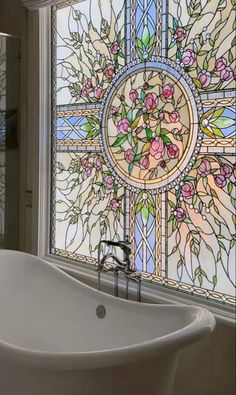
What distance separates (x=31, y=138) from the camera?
301 cm

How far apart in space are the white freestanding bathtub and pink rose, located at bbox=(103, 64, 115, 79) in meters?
1.08

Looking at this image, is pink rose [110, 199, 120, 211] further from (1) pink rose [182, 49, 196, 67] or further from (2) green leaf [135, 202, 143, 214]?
(1) pink rose [182, 49, 196, 67]

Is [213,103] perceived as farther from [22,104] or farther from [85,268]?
[22,104]

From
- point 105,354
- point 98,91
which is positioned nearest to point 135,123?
point 98,91

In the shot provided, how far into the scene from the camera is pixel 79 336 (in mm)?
2229

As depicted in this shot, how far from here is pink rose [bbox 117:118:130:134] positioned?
2.38 metres

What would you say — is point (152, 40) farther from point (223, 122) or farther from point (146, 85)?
point (223, 122)

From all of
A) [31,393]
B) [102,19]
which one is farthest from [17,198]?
[31,393]

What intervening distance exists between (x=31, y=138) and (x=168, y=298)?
1.46m

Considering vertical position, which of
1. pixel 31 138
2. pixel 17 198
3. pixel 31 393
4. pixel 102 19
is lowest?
pixel 31 393

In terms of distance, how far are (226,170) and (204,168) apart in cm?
11

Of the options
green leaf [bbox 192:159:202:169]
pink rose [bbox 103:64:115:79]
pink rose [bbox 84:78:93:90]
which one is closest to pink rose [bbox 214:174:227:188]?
green leaf [bbox 192:159:202:169]

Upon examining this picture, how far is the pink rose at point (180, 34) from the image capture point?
2.10 m

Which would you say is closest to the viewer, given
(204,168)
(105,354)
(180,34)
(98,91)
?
(105,354)
